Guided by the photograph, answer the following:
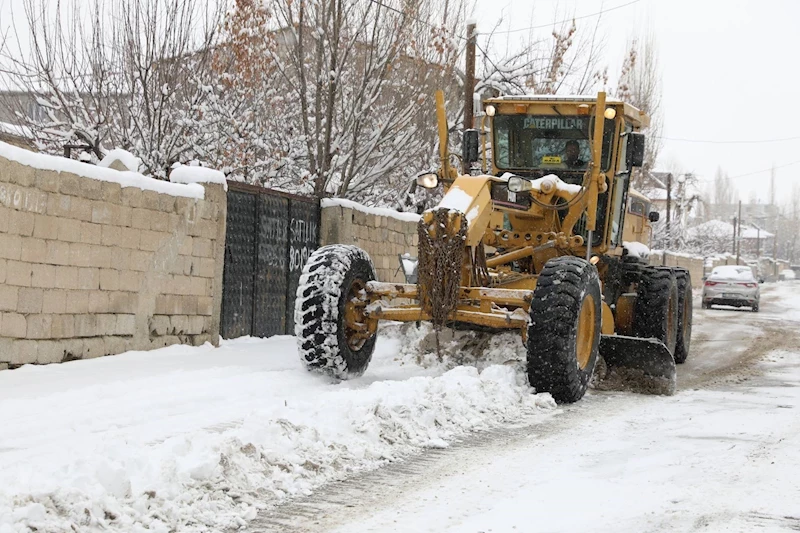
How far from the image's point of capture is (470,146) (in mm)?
9867

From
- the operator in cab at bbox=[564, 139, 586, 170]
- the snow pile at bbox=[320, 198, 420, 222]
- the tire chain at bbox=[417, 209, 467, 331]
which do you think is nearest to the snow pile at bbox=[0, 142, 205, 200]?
the snow pile at bbox=[320, 198, 420, 222]

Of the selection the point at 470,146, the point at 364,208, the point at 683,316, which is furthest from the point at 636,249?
the point at 364,208

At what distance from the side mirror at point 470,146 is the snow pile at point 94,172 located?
296cm

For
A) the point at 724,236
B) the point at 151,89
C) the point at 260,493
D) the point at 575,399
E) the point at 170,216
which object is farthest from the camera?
the point at 724,236

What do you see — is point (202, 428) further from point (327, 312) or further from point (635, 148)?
point (635, 148)

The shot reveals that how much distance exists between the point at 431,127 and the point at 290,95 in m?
2.71

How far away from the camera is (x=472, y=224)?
8039 mm

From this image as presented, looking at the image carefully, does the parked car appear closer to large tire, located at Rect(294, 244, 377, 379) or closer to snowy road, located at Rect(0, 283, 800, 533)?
snowy road, located at Rect(0, 283, 800, 533)

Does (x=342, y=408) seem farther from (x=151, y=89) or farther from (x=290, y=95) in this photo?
(x=290, y=95)

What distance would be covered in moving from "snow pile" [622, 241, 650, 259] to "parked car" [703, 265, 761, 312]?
710 inches

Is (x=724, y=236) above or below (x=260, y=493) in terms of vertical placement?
above

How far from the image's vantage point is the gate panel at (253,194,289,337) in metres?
11.9

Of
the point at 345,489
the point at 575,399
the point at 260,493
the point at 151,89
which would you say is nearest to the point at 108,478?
the point at 260,493

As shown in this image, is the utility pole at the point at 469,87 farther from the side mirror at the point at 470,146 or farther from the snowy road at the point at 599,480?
the snowy road at the point at 599,480
